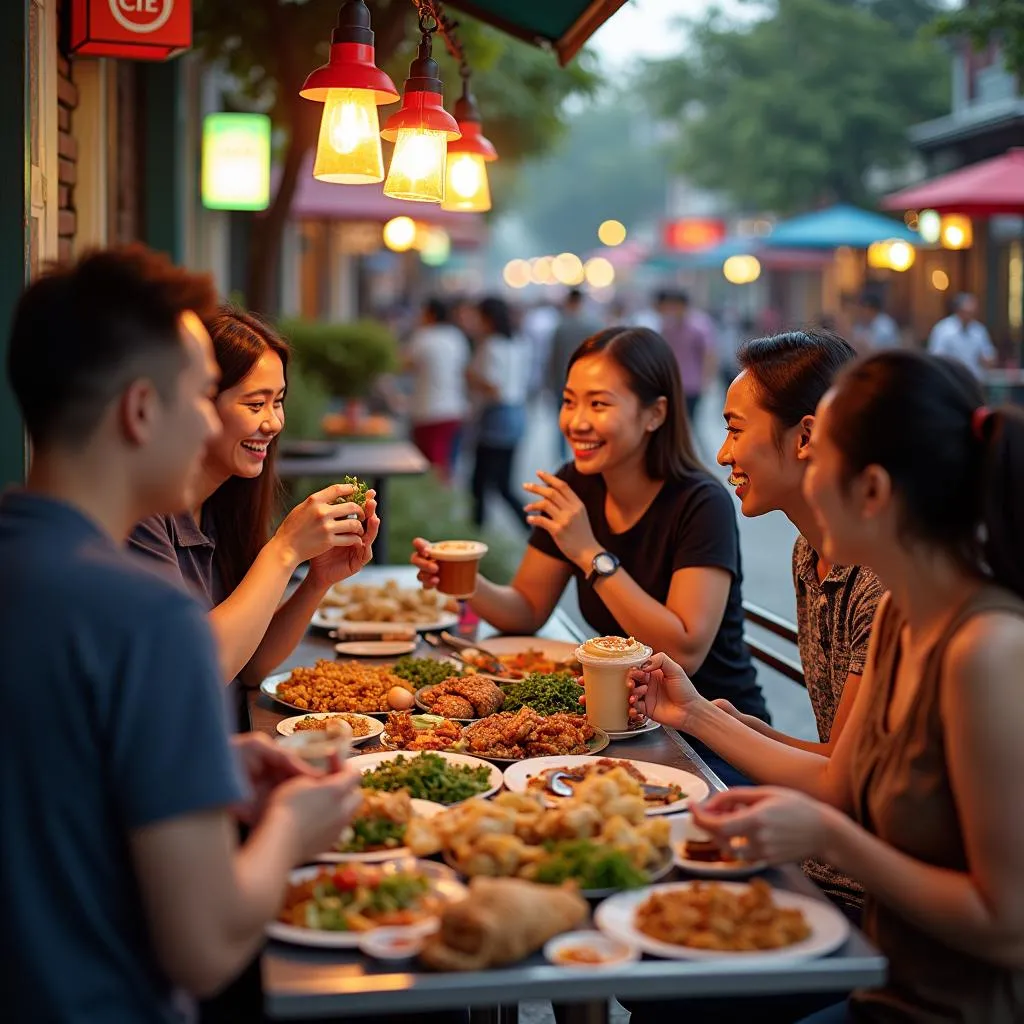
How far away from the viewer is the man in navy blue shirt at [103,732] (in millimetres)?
1976

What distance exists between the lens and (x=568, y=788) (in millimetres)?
2971

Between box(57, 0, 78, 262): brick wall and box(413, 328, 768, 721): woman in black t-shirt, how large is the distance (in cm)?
245

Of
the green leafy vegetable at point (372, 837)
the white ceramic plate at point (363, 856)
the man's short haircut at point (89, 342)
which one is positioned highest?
the man's short haircut at point (89, 342)

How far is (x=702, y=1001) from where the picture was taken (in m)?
3.04

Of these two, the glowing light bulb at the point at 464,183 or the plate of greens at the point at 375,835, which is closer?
the plate of greens at the point at 375,835

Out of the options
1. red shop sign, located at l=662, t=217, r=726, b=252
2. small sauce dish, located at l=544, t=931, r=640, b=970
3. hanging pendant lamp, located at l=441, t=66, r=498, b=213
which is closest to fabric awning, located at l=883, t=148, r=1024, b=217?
hanging pendant lamp, located at l=441, t=66, r=498, b=213

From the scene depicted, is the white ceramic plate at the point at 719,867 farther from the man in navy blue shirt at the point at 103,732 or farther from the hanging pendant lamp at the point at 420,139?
the hanging pendant lamp at the point at 420,139

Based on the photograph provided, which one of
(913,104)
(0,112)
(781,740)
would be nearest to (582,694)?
(781,740)

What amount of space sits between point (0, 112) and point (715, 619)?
2.75 metres

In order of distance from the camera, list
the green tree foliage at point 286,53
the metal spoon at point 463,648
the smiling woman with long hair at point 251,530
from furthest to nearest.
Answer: the green tree foliage at point 286,53 < the metal spoon at point 463,648 < the smiling woman with long hair at point 251,530

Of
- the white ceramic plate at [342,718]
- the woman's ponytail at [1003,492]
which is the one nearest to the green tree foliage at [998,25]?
the white ceramic plate at [342,718]

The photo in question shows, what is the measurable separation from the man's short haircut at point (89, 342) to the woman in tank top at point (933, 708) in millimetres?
1229

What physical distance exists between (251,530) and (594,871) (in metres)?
2.13

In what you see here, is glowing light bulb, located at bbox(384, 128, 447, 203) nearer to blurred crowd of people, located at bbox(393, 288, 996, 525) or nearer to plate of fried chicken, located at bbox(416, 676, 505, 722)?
plate of fried chicken, located at bbox(416, 676, 505, 722)
